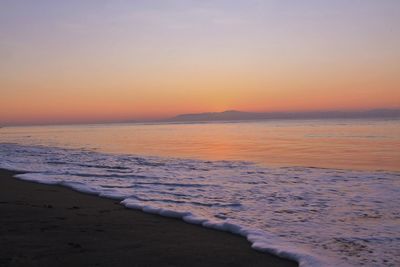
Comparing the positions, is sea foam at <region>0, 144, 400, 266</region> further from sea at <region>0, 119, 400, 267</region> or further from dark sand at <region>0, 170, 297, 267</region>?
dark sand at <region>0, 170, 297, 267</region>

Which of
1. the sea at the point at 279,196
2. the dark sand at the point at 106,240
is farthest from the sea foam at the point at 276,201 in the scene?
the dark sand at the point at 106,240

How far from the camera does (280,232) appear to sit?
19.5 ft

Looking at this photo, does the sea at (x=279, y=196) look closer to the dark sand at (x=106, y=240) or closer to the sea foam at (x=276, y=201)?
the sea foam at (x=276, y=201)

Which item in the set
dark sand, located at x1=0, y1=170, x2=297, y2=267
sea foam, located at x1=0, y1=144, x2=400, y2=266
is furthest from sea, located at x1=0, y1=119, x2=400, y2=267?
dark sand, located at x1=0, y1=170, x2=297, y2=267

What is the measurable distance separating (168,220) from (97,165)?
922 centimetres

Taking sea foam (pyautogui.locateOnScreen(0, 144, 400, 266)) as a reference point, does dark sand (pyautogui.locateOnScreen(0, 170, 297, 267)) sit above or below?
above

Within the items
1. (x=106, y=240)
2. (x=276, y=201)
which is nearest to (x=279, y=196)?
(x=276, y=201)

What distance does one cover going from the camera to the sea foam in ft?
17.2

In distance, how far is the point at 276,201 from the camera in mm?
8227

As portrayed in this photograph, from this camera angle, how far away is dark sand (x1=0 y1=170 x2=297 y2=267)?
4512mm

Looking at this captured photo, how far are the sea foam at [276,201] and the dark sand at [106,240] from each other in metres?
0.41

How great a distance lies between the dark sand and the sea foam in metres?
0.41

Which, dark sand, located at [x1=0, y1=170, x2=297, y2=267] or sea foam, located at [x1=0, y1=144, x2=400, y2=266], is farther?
sea foam, located at [x1=0, y1=144, x2=400, y2=266]

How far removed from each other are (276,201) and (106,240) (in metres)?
4.04
